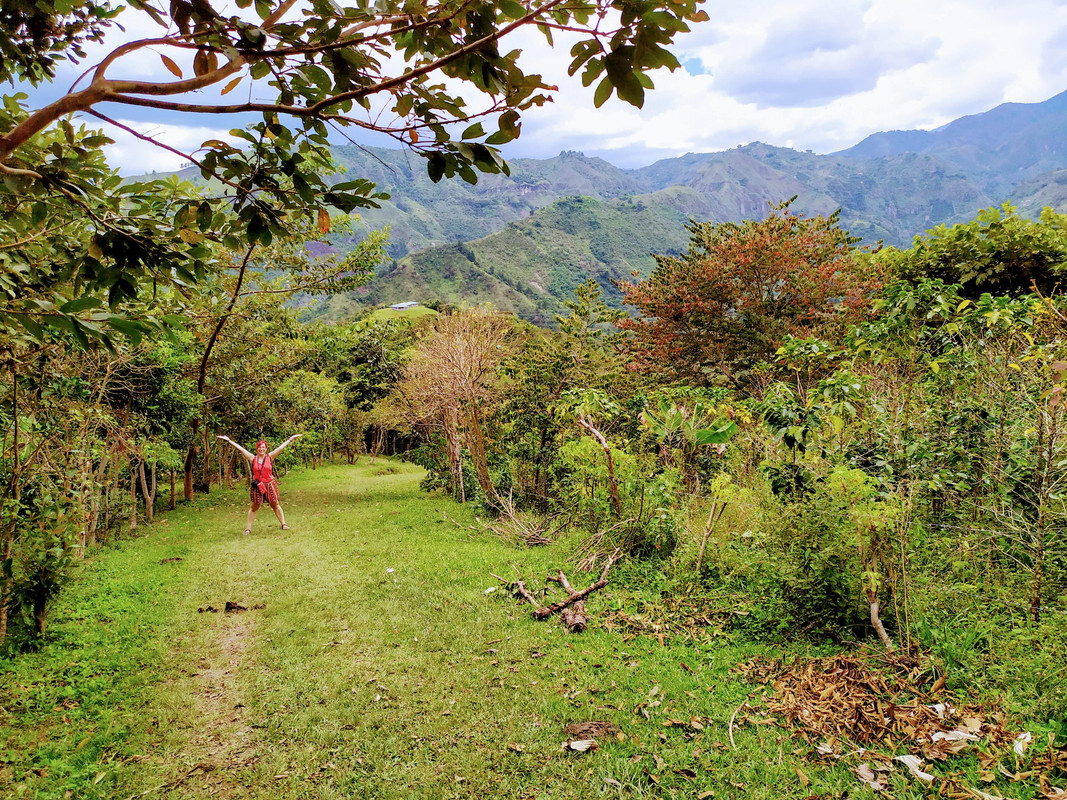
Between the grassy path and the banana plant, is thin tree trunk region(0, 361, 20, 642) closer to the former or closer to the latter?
the grassy path

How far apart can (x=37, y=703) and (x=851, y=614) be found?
6.48 meters

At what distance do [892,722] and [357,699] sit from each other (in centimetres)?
372

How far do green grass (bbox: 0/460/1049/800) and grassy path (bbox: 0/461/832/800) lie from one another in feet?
0.05

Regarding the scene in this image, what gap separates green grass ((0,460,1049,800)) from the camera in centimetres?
312

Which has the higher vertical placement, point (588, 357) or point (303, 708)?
point (588, 357)

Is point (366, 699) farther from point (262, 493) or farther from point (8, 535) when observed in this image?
point (262, 493)

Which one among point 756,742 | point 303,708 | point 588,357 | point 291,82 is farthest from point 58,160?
point 588,357

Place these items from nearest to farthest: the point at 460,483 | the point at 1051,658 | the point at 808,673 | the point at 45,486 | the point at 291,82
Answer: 1. the point at 291,82
2. the point at 1051,658
3. the point at 808,673
4. the point at 45,486
5. the point at 460,483

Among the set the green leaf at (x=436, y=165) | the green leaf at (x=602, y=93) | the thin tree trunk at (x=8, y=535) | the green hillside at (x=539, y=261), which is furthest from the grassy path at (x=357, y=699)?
the green hillside at (x=539, y=261)

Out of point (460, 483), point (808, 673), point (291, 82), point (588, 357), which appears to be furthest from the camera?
point (460, 483)

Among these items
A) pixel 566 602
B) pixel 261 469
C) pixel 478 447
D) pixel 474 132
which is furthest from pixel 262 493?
pixel 474 132

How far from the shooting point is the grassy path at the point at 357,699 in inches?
123

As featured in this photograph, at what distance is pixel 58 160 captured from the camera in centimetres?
196

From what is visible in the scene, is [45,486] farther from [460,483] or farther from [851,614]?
[460,483]
